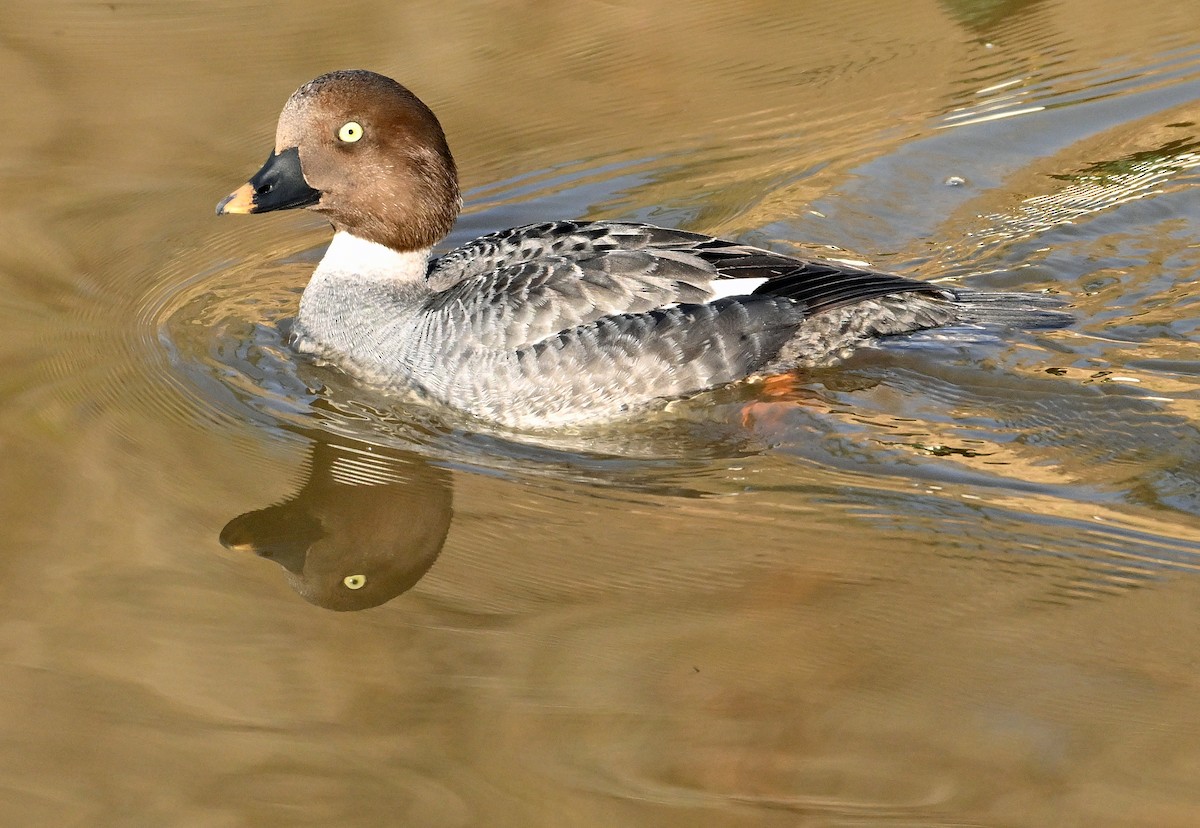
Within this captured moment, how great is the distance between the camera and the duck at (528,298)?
649 centimetres

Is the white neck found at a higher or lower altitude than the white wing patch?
higher

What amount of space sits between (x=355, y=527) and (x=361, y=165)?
213 centimetres

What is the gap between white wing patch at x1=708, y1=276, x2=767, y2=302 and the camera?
21.9 feet

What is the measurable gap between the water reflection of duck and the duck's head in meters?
1.40

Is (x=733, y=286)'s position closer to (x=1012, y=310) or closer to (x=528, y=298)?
(x=528, y=298)

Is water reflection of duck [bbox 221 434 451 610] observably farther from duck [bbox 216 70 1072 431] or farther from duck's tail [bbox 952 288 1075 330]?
duck's tail [bbox 952 288 1075 330]

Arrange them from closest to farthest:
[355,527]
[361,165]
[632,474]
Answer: [355,527] → [632,474] → [361,165]

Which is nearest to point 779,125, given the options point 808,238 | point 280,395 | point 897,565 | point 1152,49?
point 808,238

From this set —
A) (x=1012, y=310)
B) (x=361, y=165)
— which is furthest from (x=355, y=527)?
(x=1012, y=310)

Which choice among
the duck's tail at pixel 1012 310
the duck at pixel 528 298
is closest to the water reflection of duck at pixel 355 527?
the duck at pixel 528 298

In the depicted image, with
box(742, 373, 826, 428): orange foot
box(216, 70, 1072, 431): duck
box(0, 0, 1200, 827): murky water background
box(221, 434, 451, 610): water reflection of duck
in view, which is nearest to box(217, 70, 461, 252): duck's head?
box(216, 70, 1072, 431): duck

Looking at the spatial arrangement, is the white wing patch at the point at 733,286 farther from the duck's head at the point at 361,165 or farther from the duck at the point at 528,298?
the duck's head at the point at 361,165

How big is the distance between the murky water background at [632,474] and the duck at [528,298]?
208 mm

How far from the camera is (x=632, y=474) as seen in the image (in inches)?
237
